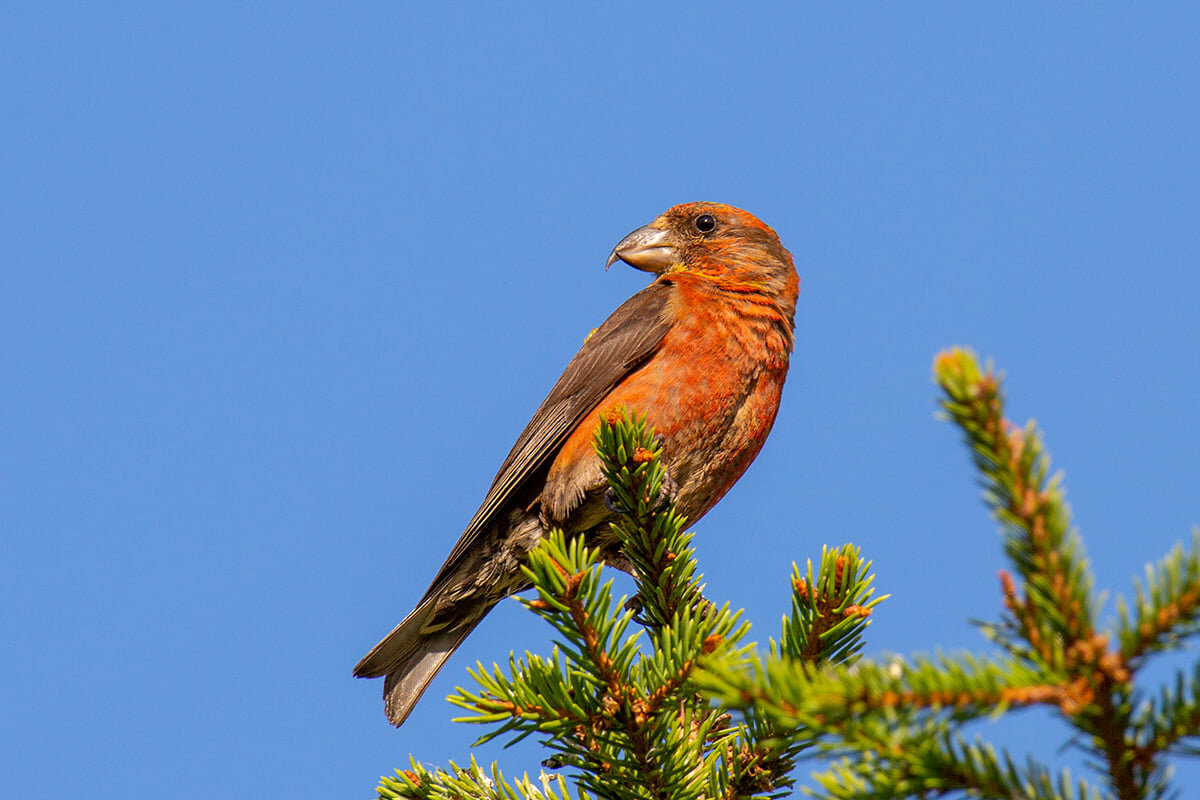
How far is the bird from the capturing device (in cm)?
423

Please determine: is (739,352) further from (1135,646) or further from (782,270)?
(1135,646)

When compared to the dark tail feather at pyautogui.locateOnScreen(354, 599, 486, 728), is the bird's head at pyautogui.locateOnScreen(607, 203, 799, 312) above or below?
above

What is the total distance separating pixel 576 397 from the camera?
14.9ft

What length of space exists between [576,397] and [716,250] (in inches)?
44.1

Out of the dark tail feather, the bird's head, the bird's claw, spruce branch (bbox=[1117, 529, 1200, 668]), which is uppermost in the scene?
the bird's head

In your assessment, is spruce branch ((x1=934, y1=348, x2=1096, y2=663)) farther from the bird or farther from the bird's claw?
the bird

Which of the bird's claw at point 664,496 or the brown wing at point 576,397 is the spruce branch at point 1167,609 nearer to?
the bird's claw at point 664,496

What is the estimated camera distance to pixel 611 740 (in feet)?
6.98

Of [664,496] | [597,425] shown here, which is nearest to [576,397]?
[597,425]

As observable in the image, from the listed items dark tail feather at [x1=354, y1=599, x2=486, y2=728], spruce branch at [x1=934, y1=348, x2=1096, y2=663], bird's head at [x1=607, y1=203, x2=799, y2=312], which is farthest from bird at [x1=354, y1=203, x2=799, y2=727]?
spruce branch at [x1=934, y1=348, x2=1096, y2=663]

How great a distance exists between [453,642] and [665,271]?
2.03 metres

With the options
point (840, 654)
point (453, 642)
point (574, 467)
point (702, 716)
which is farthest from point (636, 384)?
point (840, 654)

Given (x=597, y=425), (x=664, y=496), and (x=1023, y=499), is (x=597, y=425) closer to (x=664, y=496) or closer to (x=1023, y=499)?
(x=664, y=496)

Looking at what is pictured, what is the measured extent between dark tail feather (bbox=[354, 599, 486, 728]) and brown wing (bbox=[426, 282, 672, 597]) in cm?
17
